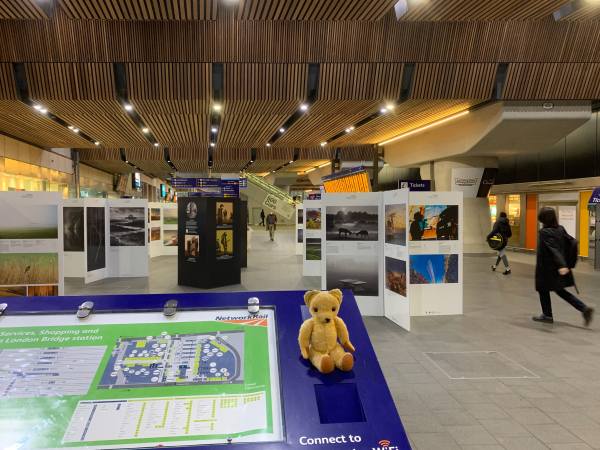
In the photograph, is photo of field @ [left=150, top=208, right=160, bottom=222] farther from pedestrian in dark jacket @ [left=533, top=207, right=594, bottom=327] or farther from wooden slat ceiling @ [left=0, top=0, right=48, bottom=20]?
pedestrian in dark jacket @ [left=533, top=207, right=594, bottom=327]

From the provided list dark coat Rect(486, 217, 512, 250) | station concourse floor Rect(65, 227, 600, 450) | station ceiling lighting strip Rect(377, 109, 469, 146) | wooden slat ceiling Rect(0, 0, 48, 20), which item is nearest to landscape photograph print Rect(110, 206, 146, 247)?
station concourse floor Rect(65, 227, 600, 450)

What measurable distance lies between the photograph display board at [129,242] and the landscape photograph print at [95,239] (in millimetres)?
242

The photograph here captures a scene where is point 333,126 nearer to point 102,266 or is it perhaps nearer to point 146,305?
point 102,266

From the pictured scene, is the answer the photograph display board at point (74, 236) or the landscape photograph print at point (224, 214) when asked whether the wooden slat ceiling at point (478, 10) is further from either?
the photograph display board at point (74, 236)

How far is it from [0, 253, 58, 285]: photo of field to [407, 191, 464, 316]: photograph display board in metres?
4.93

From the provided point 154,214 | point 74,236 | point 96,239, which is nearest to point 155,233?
point 154,214

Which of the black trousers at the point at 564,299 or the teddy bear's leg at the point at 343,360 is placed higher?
the teddy bear's leg at the point at 343,360

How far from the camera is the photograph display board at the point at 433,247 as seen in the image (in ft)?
22.3

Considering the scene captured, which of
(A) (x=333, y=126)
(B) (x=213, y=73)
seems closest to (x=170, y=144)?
(A) (x=333, y=126)

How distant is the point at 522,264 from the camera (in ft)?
45.7

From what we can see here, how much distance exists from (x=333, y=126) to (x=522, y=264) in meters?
7.43

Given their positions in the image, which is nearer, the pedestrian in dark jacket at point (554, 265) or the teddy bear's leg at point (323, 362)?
the teddy bear's leg at point (323, 362)

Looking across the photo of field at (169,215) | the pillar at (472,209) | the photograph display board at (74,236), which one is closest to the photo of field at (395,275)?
the photograph display board at (74,236)

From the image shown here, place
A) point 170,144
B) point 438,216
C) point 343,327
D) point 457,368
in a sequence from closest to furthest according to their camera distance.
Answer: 1. point 343,327
2. point 457,368
3. point 438,216
4. point 170,144
